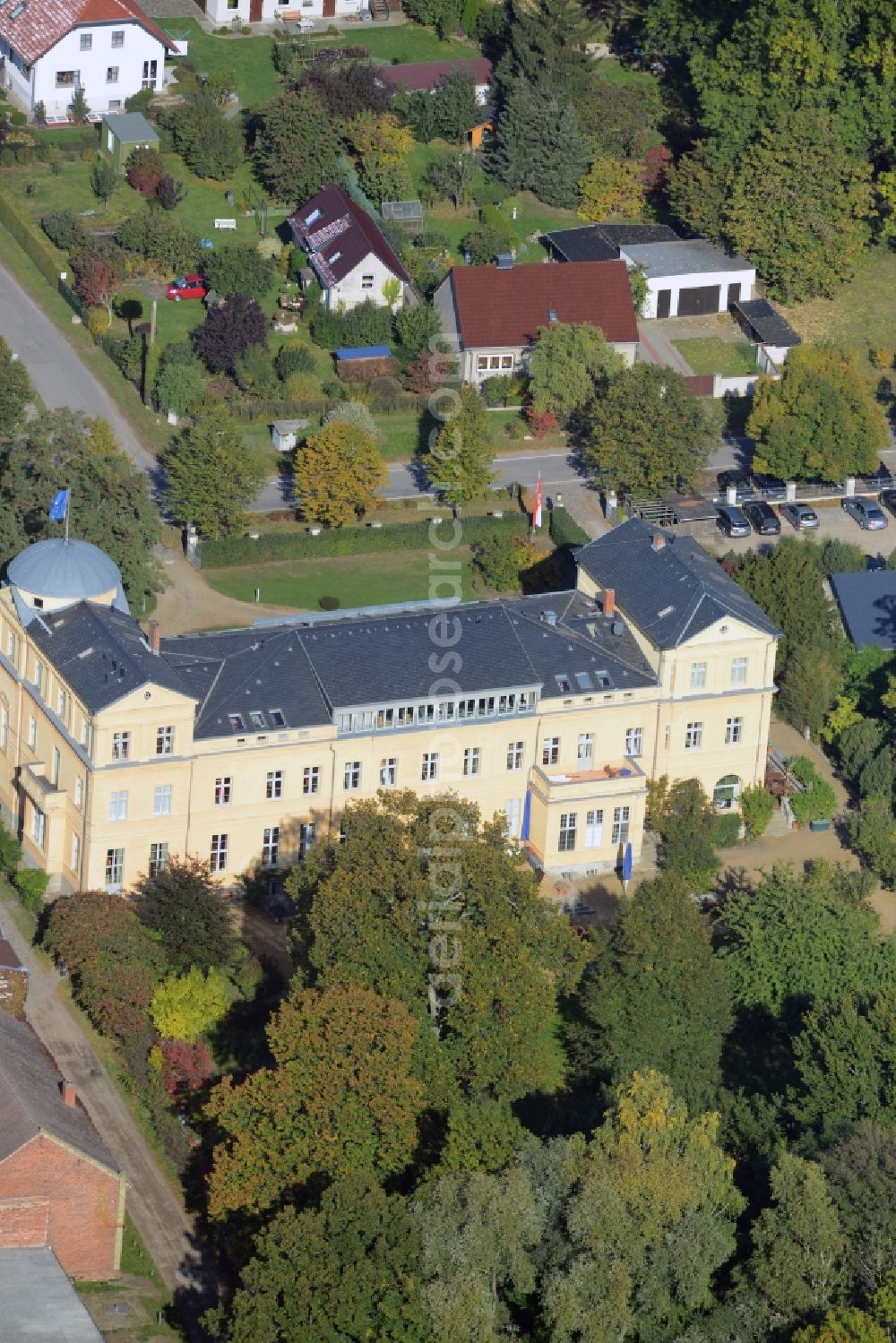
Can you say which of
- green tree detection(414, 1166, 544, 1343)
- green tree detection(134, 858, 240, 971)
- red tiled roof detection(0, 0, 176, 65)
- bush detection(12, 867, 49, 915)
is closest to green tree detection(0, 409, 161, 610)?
bush detection(12, 867, 49, 915)

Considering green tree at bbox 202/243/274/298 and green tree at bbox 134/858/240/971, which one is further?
green tree at bbox 202/243/274/298

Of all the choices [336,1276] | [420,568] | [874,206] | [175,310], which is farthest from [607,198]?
[336,1276]

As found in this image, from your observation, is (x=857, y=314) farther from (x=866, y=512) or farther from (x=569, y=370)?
(x=569, y=370)

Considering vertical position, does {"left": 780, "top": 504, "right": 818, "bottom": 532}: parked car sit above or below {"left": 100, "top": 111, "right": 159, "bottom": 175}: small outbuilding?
below

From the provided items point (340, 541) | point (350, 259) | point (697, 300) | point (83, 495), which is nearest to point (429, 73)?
point (350, 259)

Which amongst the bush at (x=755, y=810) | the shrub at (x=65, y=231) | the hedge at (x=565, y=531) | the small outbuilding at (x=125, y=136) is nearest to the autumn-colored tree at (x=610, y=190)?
the small outbuilding at (x=125, y=136)

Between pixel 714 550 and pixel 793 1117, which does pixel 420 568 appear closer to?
pixel 714 550

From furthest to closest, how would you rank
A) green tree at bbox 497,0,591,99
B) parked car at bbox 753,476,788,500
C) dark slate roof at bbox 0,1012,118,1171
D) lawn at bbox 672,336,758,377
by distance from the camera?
green tree at bbox 497,0,591,99 → lawn at bbox 672,336,758,377 → parked car at bbox 753,476,788,500 → dark slate roof at bbox 0,1012,118,1171

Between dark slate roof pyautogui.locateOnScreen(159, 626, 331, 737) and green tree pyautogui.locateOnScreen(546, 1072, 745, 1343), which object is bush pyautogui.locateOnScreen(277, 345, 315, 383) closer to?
dark slate roof pyautogui.locateOnScreen(159, 626, 331, 737)
